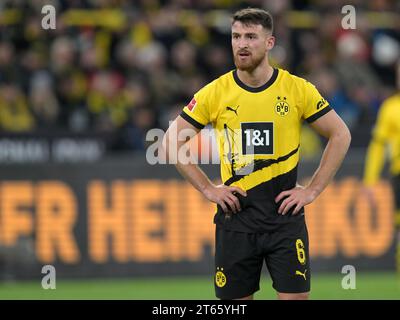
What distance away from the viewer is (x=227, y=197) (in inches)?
325

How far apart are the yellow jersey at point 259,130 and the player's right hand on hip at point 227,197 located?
5cm

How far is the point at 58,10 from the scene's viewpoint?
752 inches

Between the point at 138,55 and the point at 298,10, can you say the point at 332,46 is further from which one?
the point at 138,55

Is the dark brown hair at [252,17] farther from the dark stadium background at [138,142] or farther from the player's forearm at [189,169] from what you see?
the dark stadium background at [138,142]

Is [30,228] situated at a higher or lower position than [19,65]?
lower

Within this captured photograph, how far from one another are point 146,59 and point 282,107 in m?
11.0

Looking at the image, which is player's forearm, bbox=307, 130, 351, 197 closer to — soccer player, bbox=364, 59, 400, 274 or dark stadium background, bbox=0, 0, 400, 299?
soccer player, bbox=364, 59, 400, 274

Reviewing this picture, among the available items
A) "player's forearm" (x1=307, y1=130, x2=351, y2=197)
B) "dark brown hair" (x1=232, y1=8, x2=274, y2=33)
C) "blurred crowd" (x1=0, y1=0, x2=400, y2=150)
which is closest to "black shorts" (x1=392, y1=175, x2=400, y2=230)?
"blurred crowd" (x1=0, y1=0, x2=400, y2=150)

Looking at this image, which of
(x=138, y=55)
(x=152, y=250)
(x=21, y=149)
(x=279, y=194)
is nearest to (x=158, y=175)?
(x=152, y=250)

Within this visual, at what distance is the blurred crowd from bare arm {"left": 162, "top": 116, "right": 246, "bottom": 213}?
28.6 ft

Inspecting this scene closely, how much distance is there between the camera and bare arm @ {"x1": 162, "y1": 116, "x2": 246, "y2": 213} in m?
8.27

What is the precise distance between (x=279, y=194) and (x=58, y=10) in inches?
454

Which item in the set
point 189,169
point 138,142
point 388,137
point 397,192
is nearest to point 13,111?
point 138,142

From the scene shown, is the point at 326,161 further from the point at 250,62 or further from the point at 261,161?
the point at 250,62
